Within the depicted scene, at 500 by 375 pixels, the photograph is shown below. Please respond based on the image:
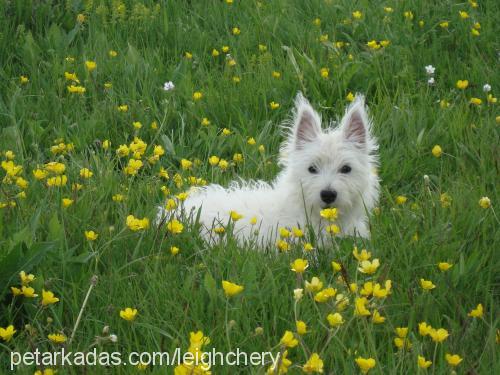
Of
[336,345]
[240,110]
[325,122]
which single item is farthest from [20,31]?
[336,345]

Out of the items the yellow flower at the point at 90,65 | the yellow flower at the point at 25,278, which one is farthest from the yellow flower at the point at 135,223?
the yellow flower at the point at 90,65

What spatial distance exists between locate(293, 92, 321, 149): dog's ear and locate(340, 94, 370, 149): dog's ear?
171 millimetres

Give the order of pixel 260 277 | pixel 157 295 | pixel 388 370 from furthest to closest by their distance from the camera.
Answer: pixel 260 277, pixel 157 295, pixel 388 370

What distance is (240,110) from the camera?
5.92 metres

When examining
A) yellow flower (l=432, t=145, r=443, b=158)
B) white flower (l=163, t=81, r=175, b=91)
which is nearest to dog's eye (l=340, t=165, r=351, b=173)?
yellow flower (l=432, t=145, r=443, b=158)

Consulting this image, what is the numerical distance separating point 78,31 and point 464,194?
3.75 meters

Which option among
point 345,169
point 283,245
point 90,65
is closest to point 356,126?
point 345,169

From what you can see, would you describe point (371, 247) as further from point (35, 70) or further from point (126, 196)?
point (35, 70)

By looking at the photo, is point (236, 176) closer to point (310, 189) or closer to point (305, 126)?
point (305, 126)

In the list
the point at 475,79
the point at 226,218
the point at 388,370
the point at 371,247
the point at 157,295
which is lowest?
the point at 388,370

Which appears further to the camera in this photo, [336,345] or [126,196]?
[126,196]

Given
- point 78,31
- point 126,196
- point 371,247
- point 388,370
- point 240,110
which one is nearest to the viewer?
point 388,370

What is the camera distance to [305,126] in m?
4.96

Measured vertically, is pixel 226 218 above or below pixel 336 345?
above
